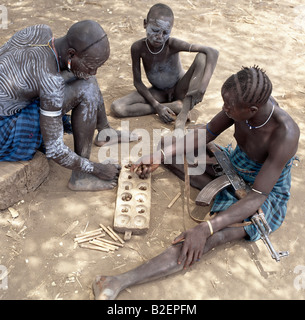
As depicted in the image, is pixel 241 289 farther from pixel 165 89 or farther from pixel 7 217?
pixel 165 89

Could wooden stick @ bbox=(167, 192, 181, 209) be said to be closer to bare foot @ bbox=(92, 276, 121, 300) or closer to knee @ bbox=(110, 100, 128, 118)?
bare foot @ bbox=(92, 276, 121, 300)

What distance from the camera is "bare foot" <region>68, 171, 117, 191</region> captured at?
3.57 meters

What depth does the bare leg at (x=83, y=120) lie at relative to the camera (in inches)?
128

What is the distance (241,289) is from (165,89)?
9.09 feet

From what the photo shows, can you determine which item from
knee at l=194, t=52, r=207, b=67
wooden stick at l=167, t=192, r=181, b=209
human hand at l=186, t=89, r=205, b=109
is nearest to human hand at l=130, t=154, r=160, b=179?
wooden stick at l=167, t=192, r=181, b=209

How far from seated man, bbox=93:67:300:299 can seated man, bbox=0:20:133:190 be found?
1059 millimetres

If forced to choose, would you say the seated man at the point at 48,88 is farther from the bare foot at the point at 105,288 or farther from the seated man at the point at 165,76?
the seated man at the point at 165,76

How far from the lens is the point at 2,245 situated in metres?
3.06

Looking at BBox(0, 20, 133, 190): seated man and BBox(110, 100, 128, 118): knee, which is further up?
BBox(0, 20, 133, 190): seated man

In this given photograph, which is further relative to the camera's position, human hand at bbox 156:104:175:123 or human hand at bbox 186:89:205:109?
human hand at bbox 156:104:175:123

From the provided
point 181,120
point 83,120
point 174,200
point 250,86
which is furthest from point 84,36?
point 181,120

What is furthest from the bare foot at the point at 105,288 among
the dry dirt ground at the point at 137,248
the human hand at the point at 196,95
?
the human hand at the point at 196,95

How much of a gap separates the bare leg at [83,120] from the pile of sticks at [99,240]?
524mm
